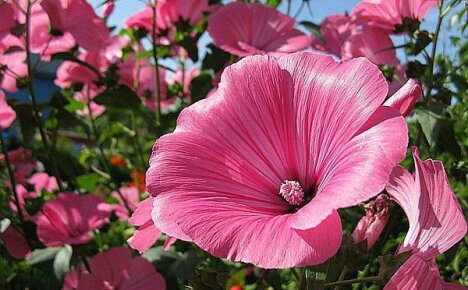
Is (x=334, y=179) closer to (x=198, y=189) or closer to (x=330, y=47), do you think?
(x=198, y=189)

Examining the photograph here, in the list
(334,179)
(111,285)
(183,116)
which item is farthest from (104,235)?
(334,179)

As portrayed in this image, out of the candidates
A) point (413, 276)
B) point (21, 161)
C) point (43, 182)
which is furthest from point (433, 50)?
point (43, 182)

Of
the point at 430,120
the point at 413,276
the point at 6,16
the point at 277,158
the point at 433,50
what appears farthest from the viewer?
the point at 6,16

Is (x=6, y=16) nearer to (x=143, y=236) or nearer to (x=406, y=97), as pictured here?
(x=143, y=236)

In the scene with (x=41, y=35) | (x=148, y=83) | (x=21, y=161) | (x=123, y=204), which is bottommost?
(x=123, y=204)

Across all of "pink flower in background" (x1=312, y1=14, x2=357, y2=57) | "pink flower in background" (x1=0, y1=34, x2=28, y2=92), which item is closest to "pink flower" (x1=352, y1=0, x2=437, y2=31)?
"pink flower in background" (x1=312, y1=14, x2=357, y2=57)

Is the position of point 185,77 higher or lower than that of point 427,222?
lower

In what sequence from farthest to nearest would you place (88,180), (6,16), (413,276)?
(88,180)
(6,16)
(413,276)

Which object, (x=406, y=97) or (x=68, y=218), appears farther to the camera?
(x=68, y=218)
